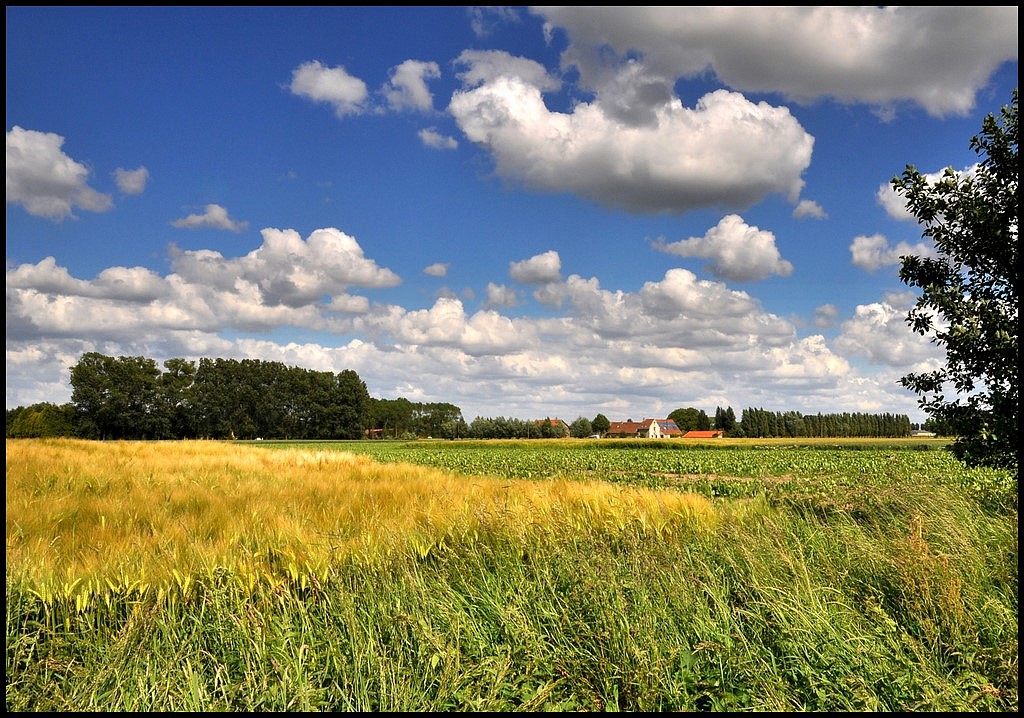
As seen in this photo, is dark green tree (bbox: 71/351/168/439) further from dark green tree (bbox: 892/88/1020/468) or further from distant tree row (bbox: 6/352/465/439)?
dark green tree (bbox: 892/88/1020/468)

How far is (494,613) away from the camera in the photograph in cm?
540

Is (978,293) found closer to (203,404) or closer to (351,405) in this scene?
(203,404)

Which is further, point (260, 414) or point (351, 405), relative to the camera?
point (351, 405)

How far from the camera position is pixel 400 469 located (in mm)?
17609

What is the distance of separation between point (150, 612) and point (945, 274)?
918cm

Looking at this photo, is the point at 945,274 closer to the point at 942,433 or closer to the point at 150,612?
the point at 942,433

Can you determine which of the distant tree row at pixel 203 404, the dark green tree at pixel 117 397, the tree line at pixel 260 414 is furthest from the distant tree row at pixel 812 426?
the dark green tree at pixel 117 397

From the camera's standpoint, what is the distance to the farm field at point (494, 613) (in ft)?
14.2

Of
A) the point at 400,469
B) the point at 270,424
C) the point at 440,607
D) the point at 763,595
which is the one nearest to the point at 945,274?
the point at 763,595

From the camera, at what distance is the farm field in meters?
4.32

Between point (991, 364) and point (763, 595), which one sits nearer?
point (763, 595)

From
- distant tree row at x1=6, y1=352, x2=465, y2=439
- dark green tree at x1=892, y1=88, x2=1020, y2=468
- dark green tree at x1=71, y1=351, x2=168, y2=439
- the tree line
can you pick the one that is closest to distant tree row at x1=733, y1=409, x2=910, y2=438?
the tree line

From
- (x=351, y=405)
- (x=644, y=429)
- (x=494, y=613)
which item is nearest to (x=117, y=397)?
(x=351, y=405)

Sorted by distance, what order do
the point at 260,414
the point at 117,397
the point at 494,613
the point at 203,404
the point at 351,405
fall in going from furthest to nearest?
the point at 351,405 < the point at 260,414 < the point at 203,404 < the point at 117,397 < the point at 494,613
